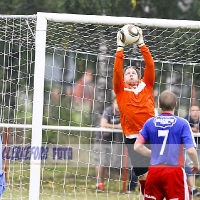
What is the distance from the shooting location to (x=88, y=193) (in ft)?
38.3

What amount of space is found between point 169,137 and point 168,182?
0.45 meters

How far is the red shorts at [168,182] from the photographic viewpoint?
22.6 feet

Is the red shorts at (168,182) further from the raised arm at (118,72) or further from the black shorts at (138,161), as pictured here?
the raised arm at (118,72)

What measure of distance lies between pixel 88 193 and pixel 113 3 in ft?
13.5

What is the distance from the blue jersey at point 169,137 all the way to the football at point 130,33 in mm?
1073

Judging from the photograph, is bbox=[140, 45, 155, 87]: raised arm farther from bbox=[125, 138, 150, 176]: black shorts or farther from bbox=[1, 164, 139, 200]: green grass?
bbox=[1, 164, 139, 200]: green grass

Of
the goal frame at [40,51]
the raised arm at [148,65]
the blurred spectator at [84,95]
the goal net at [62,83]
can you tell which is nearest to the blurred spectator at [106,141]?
the goal net at [62,83]

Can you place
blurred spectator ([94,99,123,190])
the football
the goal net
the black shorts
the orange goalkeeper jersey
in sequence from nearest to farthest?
the football → the goal net → the orange goalkeeper jersey → the black shorts → blurred spectator ([94,99,123,190])

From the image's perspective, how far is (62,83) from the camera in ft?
39.4

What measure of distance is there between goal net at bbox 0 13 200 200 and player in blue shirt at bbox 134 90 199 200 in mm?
1414

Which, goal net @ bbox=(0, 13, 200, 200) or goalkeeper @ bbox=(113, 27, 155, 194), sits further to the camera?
goalkeeper @ bbox=(113, 27, 155, 194)

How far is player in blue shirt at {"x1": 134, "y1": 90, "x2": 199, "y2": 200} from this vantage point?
6887 mm

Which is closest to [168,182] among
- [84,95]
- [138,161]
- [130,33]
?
[138,161]

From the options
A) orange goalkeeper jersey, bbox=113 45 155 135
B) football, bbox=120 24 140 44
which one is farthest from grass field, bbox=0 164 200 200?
football, bbox=120 24 140 44
